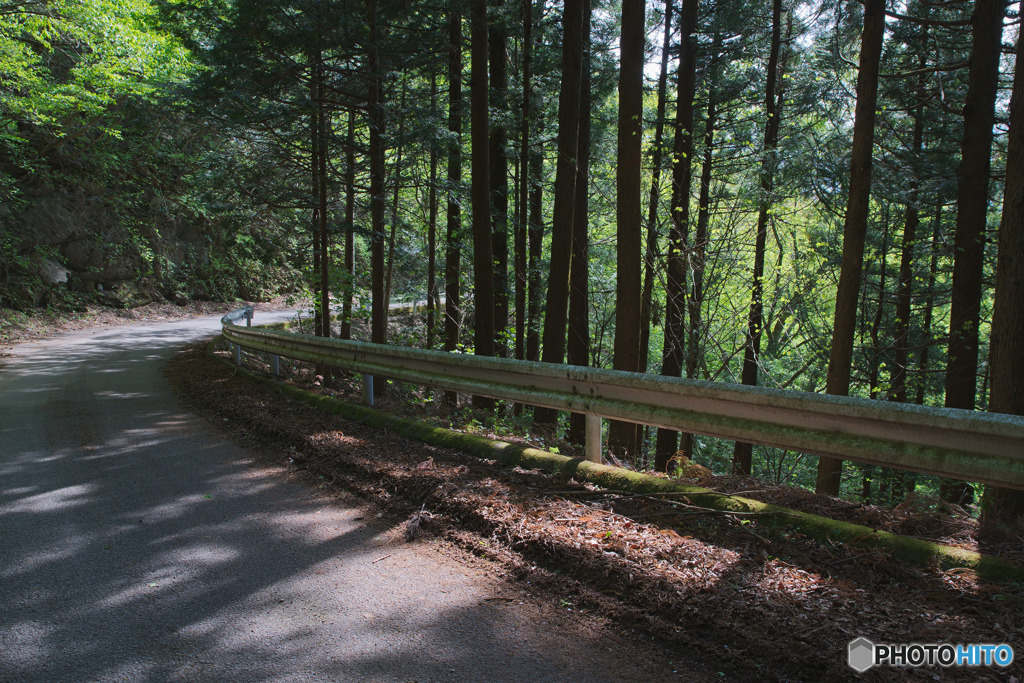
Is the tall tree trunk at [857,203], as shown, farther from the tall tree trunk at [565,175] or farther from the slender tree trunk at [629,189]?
the tall tree trunk at [565,175]

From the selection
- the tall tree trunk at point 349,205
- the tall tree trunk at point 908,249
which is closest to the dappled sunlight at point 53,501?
the tall tree trunk at point 349,205

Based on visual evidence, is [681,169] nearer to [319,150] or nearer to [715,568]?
[319,150]

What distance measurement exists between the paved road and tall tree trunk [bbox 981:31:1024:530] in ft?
18.8

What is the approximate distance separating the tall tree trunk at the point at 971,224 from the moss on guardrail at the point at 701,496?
7721 mm

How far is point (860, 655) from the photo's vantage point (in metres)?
2.49

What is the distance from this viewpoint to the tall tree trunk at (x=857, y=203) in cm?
886

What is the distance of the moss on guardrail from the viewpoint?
3.11m

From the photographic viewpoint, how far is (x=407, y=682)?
8.41 ft

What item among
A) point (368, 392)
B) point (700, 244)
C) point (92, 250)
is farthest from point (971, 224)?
point (92, 250)

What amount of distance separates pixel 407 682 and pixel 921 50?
16.3 m

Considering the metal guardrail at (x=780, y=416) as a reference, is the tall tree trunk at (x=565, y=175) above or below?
above

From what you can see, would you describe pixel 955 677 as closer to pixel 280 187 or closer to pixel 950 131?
pixel 280 187

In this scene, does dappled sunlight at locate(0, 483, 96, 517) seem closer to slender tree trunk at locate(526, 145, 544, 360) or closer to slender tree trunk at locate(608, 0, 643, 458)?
slender tree trunk at locate(608, 0, 643, 458)

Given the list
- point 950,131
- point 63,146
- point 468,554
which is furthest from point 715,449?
point 63,146
